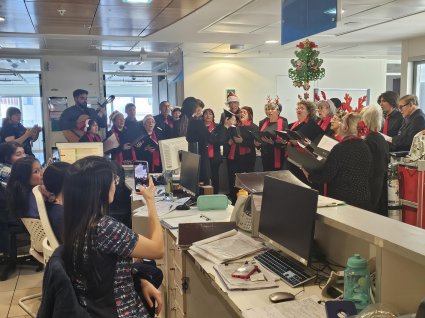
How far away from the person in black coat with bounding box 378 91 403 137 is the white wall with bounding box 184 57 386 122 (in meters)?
4.48

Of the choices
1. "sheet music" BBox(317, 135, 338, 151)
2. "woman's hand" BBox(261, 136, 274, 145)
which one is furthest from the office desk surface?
"woman's hand" BBox(261, 136, 274, 145)

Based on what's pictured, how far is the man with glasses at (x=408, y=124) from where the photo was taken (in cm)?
557

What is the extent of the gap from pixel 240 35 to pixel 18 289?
16.1 feet

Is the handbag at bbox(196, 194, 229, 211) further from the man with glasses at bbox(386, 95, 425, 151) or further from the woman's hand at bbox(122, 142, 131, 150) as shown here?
the man with glasses at bbox(386, 95, 425, 151)

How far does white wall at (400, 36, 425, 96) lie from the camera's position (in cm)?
788

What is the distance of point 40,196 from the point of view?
9.42 feet

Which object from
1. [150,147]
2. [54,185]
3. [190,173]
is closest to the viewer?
[54,185]

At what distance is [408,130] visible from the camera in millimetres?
5641

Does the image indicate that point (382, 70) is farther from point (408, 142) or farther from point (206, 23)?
point (206, 23)

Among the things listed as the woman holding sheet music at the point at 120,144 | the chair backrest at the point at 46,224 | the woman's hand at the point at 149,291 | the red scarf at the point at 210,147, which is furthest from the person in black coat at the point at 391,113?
the woman's hand at the point at 149,291

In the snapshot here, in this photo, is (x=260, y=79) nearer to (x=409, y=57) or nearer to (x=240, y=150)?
(x=409, y=57)

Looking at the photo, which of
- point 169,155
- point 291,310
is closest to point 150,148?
point 169,155

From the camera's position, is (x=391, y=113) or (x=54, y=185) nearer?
(x=54, y=185)

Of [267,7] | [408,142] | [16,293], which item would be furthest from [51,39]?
[408,142]
